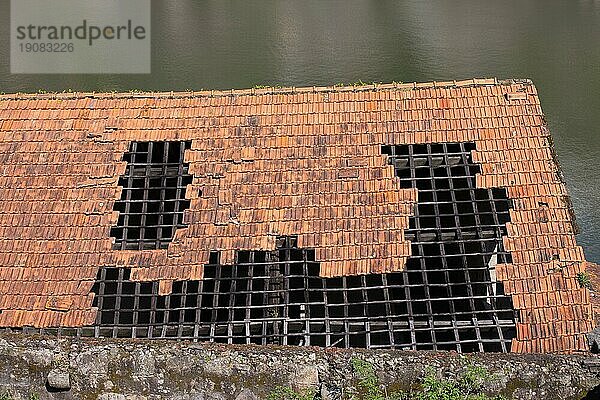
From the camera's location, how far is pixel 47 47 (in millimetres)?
27656

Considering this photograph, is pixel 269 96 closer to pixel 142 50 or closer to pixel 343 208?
pixel 343 208

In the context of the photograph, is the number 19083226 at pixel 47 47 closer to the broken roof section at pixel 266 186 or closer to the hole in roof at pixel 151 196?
the broken roof section at pixel 266 186

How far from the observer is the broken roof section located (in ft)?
30.2

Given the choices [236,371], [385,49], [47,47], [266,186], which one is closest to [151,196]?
[266,186]

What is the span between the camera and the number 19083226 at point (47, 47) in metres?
27.4

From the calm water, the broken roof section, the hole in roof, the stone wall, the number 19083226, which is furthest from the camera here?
the number 19083226

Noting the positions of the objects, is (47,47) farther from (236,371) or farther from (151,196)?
(236,371)

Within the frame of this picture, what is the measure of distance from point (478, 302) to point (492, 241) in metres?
0.84

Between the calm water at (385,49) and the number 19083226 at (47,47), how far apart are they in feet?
2.83

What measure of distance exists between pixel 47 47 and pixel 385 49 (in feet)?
43.4

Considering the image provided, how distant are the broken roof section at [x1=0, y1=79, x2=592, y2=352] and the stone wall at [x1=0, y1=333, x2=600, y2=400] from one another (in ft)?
4.91

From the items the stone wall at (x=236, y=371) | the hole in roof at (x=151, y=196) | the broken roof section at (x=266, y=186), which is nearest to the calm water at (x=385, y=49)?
the broken roof section at (x=266, y=186)

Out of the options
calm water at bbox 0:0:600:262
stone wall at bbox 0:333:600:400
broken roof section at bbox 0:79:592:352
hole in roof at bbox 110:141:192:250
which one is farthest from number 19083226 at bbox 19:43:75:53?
stone wall at bbox 0:333:600:400

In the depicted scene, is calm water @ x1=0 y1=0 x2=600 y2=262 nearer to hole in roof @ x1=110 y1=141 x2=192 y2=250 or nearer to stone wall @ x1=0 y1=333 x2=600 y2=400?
hole in roof @ x1=110 y1=141 x2=192 y2=250
